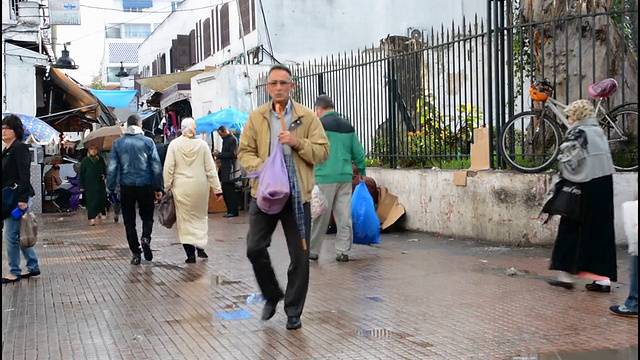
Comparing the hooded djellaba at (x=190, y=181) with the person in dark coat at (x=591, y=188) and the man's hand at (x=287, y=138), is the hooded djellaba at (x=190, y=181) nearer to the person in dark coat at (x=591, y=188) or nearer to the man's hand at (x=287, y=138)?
the man's hand at (x=287, y=138)

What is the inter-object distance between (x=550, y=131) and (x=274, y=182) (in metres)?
5.80

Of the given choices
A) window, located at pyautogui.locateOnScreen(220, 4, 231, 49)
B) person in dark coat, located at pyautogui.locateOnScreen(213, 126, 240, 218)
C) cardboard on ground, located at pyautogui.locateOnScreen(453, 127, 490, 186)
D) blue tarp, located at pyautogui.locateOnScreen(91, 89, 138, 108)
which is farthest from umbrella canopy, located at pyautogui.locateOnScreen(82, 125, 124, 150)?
cardboard on ground, located at pyautogui.locateOnScreen(453, 127, 490, 186)

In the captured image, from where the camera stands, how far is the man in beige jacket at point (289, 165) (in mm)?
6020

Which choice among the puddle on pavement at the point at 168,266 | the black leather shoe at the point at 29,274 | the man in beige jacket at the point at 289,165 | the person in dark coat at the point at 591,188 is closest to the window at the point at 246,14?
the puddle on pavement at the point at 168,266

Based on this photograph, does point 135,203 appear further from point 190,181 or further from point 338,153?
point 338,153

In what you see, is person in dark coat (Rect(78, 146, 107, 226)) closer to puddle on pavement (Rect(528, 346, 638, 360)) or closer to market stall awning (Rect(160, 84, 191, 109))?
market stall awning (Rect(160, 84, 191, 109))

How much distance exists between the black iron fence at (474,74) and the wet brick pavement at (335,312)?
7.22 feet

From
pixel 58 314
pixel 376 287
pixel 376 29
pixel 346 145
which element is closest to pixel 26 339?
pixel 58 314

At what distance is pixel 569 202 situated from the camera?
693 centimetres

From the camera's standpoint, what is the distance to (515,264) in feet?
29.5

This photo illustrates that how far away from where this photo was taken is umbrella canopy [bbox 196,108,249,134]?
18.8 metres

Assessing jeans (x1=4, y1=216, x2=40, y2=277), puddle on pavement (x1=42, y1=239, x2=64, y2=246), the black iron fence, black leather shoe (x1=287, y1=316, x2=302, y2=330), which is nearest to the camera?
black leather shoe (x1=287, y1=316, x2=302, y2=330)

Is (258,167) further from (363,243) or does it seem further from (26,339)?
(363,243)

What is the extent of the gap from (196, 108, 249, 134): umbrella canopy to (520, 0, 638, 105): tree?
365 inches
